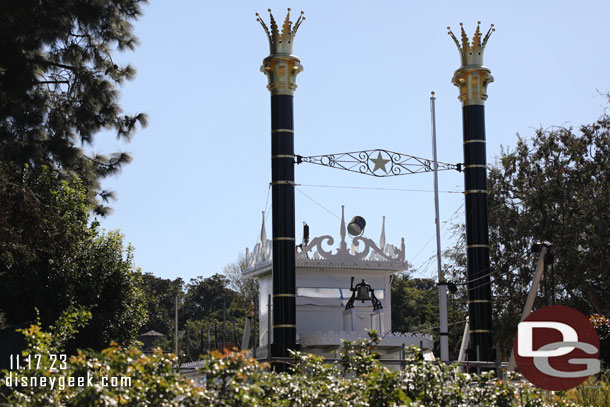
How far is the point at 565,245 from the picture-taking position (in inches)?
1072

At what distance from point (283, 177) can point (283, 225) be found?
3.24 feet

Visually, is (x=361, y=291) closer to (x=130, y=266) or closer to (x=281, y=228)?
(x=281, y=228)

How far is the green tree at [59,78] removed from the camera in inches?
733

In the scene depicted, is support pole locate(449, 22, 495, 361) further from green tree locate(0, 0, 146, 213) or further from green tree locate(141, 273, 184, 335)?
green tree locate(141, 273, 184, 335)

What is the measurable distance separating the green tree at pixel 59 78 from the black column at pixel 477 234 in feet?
26.5

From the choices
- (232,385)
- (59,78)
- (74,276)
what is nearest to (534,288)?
(232,385)

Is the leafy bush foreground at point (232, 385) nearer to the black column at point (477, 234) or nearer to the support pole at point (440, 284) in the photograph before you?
the support pole at point (440, 284)

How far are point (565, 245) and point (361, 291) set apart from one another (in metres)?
10.0

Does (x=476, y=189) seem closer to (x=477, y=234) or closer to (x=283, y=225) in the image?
(x=477, y=234)

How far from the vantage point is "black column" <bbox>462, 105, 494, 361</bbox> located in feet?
62.4

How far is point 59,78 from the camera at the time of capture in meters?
20.5

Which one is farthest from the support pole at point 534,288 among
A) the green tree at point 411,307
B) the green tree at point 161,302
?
the green tree at point 161,302

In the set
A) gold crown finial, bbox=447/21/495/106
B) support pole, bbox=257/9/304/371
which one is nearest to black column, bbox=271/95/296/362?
support pole, bbox=257/9/304/371

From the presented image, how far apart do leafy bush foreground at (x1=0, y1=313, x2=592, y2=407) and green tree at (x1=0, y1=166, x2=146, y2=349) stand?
12.4 m
